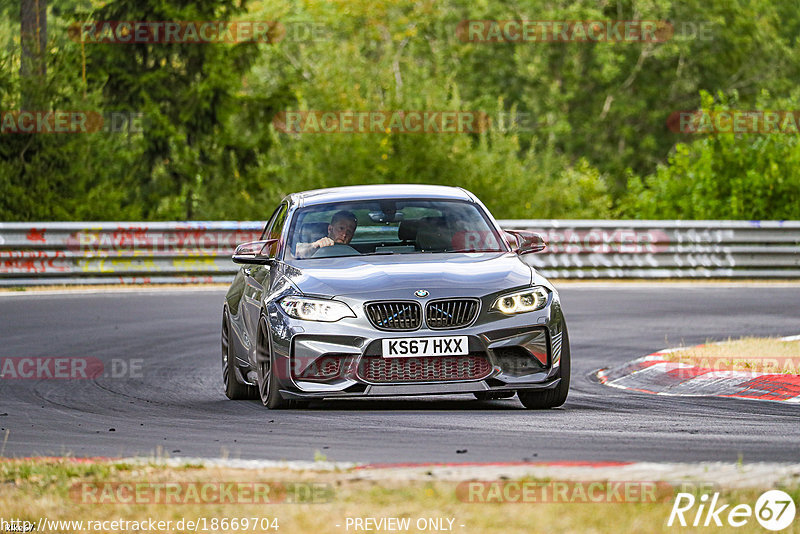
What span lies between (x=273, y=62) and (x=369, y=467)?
55.6m

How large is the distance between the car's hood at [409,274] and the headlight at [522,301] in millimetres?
70

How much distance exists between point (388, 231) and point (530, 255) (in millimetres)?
14124

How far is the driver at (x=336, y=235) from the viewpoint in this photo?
11000 mm

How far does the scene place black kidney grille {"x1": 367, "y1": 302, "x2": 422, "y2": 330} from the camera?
9766mm

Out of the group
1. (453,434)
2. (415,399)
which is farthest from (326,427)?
(415,399)

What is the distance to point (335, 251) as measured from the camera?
10898mm

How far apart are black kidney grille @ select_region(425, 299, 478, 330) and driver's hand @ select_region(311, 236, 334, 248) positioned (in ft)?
4.82

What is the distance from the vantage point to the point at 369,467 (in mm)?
6895

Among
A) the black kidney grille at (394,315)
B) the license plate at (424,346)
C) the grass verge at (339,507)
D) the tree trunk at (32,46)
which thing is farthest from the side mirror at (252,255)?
the tree trunk at (32,46)

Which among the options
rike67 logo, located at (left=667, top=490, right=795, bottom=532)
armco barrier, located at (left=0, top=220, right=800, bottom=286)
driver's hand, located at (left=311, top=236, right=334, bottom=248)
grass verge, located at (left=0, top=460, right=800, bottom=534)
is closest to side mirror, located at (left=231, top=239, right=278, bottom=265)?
driver's hand, located at (left=311, top=236, right=334, bottom=248)

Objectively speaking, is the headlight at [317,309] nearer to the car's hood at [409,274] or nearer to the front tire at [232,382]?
the car's hood at [409,274]

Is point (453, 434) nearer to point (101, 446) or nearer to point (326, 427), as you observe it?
point (326, 427)

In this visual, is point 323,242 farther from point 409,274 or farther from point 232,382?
point 232,382

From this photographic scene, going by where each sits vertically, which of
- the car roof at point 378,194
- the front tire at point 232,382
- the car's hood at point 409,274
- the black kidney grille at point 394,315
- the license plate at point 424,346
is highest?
the car roof at point 378,194
